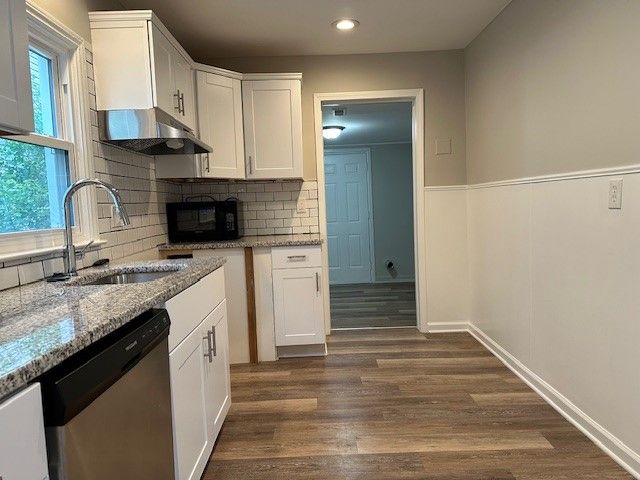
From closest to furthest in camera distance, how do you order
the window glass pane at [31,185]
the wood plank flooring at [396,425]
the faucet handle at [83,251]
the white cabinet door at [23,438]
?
the white cabinet door at [23,438] → the window glass pane at [31,185] → the wood plank flooring at [396,425] → the faucet handle at [83,251]

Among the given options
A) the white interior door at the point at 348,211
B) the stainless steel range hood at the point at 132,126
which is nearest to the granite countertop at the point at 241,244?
the stainless steel range hood at the point at 132,126

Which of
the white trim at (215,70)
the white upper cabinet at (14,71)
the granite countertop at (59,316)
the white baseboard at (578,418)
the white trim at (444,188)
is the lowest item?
the white baseboard at (578,418)

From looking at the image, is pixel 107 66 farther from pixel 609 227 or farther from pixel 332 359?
pixel 609 227

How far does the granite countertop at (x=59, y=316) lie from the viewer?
0.79m

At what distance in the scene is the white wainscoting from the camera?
1769mm

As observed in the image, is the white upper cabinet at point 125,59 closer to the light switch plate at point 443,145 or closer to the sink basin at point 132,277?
the sink basin at point 132,277

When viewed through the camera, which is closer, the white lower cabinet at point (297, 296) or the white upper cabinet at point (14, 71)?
the white upper cabinet at point (14, 71)

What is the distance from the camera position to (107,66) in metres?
2.26

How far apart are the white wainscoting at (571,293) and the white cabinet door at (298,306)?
1.30 m

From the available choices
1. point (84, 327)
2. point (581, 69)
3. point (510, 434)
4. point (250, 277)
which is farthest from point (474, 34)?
point (84, 327)

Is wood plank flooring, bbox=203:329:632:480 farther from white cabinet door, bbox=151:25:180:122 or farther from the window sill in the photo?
white cabinet door, bbox=151:25:180:122

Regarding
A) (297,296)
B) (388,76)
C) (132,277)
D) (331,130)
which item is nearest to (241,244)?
(297,296)

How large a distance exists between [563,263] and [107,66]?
8.54 feet

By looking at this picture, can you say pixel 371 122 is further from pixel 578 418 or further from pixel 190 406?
pixel 190 406
